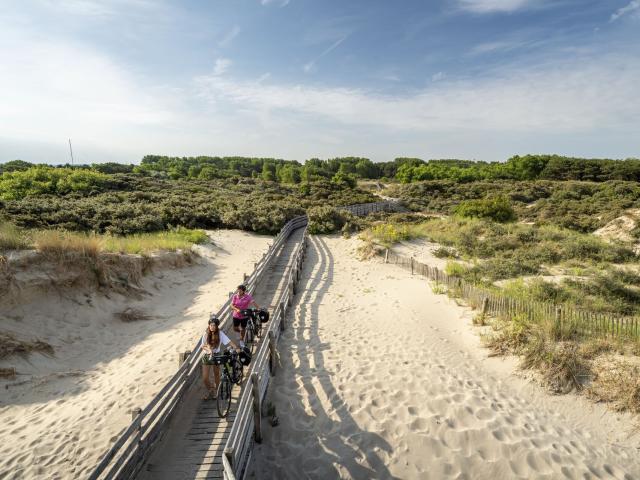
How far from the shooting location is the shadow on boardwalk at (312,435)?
5750 mm

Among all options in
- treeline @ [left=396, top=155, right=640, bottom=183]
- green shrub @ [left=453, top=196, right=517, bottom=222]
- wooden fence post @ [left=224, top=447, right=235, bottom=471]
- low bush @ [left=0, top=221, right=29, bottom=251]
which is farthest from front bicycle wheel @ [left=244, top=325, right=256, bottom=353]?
treeline @ [left=396, top=155, right=640, bottom=183]

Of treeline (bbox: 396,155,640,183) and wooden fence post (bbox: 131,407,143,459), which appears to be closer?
wooden fence post (bbox: 131,407,143,459)

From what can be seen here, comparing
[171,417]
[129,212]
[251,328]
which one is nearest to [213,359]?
[171,417]

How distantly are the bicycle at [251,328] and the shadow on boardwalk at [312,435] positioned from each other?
86cm

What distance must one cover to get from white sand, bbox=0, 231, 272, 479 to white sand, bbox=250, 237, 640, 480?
2.93 m

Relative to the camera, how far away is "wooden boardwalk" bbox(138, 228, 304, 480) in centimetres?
541

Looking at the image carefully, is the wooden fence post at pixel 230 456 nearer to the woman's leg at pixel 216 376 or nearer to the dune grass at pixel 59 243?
the woman's leg at pixel 216 376

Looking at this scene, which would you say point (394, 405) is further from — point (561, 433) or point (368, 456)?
point (561, 433)

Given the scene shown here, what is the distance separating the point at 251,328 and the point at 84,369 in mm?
4223

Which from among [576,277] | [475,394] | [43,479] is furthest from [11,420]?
[576,277]

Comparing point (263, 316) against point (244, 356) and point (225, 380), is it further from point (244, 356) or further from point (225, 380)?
point (225, 380)

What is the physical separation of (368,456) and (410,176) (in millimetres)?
79080

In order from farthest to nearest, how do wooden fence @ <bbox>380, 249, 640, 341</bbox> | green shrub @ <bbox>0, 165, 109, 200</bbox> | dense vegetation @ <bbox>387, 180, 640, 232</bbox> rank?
dense vegetation @ <bbox>387, 180, 640, 232</bbox> < green shrub @ <bbox>0, 165, 109, 200</bbox> < wooden fence @ <bbox>380, 249, 640, 341</bbox>

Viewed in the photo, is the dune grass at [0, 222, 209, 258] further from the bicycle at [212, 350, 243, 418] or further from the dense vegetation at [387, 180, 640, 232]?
the dense vegetation at [387, 180, 640, 232]
